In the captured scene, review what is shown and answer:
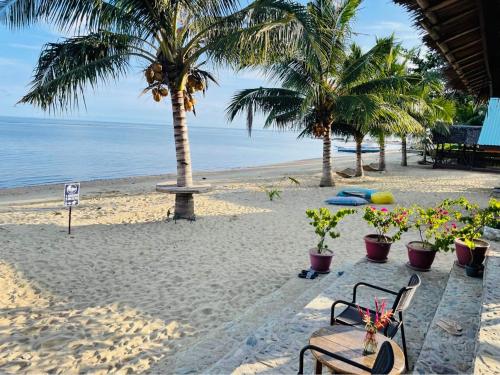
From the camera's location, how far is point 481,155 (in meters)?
25.7

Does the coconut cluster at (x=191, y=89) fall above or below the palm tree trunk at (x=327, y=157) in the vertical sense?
above

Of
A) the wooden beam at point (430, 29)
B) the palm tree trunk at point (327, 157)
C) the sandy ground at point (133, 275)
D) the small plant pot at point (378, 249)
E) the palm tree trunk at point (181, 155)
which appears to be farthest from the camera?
the palm tree trunk at point (327, 157)

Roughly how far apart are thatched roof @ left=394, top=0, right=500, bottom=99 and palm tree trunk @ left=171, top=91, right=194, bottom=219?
6060 mm

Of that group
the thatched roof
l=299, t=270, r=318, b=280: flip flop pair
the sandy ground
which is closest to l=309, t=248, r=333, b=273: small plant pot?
l=299, t=270, r=318, b=280: flip flop pair

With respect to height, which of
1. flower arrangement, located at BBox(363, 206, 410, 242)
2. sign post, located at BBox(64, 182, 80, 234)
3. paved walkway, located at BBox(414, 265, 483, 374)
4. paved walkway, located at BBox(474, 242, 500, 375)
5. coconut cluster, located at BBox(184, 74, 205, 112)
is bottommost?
paved walkway, located at BBox(414, 265, 483, 374)

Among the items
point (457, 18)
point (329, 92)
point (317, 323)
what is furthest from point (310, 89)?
point (317, 323)

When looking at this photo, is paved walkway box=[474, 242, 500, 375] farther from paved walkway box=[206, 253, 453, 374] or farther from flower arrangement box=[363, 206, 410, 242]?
flower arrangement box=[363, 206, 410, 242]

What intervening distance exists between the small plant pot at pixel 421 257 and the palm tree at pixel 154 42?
4772mm

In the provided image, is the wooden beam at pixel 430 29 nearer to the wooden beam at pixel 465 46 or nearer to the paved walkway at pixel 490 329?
the wooden beam at pixel 465 46

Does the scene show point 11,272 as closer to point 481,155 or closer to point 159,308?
point 159,308

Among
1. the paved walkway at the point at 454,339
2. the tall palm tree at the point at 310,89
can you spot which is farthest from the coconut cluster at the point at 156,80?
the paved walkway at the point at 454,339

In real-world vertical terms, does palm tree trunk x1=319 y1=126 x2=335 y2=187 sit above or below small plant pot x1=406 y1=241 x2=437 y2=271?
above

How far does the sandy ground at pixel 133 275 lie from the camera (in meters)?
3.80

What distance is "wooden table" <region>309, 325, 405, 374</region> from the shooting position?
94.6 inches
